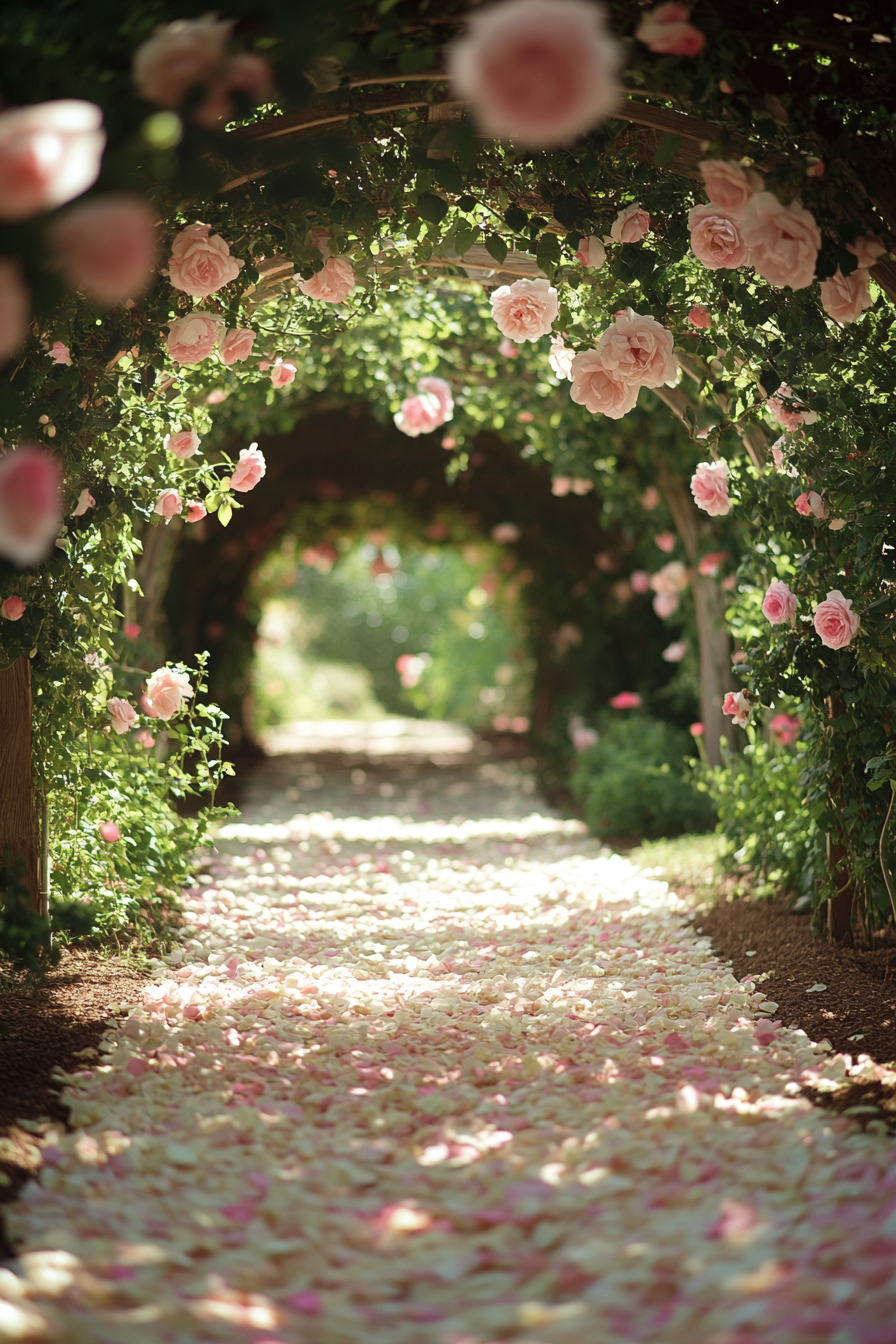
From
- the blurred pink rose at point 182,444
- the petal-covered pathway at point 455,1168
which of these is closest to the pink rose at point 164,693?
the blurred pink rose at point 182,444

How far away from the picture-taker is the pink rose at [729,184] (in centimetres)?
211

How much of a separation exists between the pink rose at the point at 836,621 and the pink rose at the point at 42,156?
196 cm

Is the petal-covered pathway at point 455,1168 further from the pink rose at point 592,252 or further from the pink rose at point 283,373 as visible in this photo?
the pink rose at point 592,252

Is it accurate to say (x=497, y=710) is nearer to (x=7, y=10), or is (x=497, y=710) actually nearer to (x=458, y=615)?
(x=458, y=615)

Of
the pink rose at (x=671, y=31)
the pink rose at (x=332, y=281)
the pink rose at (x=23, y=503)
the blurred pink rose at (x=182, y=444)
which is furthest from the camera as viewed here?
the blurred pink rose at (x=182, y=444)

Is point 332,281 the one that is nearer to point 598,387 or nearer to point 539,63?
point 598,387

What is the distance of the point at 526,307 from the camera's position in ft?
9.43

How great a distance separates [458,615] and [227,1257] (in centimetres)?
1157

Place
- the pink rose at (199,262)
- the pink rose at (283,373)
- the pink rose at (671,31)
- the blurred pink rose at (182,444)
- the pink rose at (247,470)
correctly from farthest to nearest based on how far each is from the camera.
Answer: the pink rose at (283,373)
the pink rose at (247,470)
the blurred pink rose at (182,444)
the pink rose at (199,262)
the pink rose at (671,31)

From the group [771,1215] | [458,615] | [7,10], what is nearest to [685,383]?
[7,10]

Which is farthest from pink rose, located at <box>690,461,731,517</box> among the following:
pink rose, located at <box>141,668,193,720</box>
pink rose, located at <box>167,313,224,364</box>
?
pink rose, located at <box>141,668,193,720</box>

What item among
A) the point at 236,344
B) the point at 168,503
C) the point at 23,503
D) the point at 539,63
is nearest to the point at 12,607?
the point at 168,503

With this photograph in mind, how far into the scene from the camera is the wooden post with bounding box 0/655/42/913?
2812 millimetres

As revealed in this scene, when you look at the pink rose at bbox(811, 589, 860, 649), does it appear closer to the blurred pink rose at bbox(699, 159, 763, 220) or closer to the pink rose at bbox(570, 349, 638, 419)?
the pink rose at bbox(570, 349, 638, 419)
